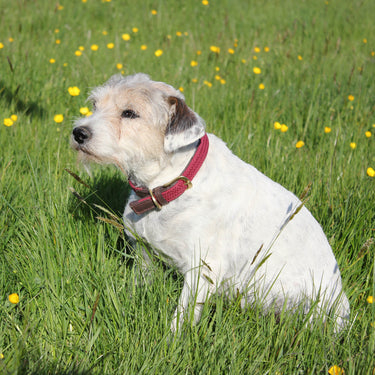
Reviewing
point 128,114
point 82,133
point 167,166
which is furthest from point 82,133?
point 167,166

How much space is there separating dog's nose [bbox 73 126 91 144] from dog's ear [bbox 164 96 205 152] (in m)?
0.49

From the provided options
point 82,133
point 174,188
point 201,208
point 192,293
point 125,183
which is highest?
point 82,133

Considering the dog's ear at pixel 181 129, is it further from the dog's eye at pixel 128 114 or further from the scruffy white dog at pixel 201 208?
the dog's eye at pixel 128 114

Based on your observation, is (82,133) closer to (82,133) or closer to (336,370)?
(82,133)

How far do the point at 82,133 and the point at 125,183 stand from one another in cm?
119

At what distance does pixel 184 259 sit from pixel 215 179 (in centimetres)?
55

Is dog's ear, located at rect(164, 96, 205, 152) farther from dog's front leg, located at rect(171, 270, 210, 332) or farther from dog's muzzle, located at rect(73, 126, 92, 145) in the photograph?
dog's front leg, located at rect(171, 270, 210, 332)

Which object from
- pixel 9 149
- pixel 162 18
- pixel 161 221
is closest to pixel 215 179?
pixel 161 221

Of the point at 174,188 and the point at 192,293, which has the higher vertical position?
the point at 174,188

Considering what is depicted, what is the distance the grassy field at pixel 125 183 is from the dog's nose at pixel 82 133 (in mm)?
384

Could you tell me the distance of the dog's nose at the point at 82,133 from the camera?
2.61m

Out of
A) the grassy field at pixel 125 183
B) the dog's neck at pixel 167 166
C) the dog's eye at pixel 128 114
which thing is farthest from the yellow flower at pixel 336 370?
the dog's eye at pixel 128 114

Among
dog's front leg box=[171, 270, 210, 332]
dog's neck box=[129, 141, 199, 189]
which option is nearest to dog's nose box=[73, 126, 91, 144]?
dog's neck box=[129, 141, 199, 189]

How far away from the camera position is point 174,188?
8.59 ft
